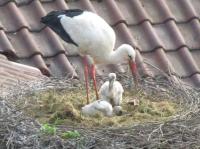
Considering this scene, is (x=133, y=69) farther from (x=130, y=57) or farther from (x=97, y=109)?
(x=97, y=109)

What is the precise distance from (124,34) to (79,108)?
156 centimetres

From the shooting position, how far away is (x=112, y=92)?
7.27m

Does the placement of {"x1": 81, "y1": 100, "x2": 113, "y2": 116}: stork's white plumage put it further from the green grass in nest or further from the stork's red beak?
the stork's red beak

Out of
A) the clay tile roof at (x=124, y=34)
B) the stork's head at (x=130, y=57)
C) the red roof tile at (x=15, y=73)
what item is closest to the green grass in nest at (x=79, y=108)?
the stork's head at (x=130, y=57)

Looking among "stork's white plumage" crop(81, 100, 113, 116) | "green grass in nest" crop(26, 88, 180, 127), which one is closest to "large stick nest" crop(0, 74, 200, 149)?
"green grass in nest" crop(26, 88, 180, 127)

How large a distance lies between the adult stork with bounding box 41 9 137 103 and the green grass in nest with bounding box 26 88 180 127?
0.16 m

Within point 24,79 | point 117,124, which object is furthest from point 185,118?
point 24,79

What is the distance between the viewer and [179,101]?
7.54 m

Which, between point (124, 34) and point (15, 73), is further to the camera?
point (124, 34)

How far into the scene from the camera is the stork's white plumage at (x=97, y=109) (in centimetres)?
710

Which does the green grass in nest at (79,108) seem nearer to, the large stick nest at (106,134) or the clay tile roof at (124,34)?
the large stick nest at (106,134)

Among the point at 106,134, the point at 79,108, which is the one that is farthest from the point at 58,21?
the point at 106,134

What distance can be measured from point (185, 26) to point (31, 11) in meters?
1.28

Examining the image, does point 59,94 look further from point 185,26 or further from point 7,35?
point 185,26
